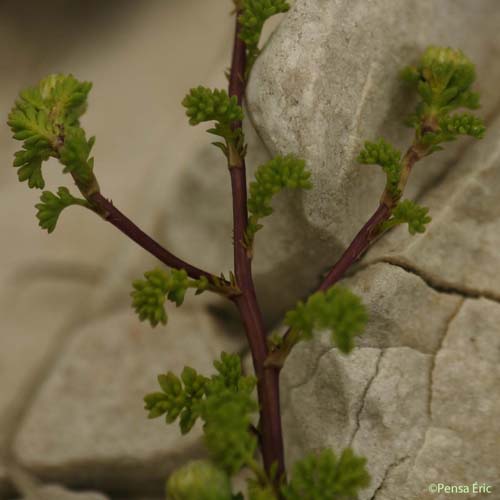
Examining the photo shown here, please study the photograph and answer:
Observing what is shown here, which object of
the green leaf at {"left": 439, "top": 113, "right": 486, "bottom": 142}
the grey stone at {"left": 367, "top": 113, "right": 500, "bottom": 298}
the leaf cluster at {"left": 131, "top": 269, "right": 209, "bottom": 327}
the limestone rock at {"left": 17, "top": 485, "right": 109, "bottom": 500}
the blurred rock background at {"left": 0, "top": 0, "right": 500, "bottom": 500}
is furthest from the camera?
the limestone rock at {"left": 17, "top": 485, "right": 109, "bottom": 500}

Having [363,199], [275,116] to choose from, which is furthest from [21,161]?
[363,199]

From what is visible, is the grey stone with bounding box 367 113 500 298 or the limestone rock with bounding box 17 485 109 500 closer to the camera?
the grey stone with bounding box 367 113 500 298

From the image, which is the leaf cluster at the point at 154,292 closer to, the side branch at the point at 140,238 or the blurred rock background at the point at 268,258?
the side branch at the point at 140,238

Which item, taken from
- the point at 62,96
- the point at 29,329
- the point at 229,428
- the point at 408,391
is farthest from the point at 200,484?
the point at 29,329

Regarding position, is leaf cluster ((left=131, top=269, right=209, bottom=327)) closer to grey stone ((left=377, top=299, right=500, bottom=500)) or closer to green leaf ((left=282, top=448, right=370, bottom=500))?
green leaf ((left=282, top=448, right=370, bottom=500))

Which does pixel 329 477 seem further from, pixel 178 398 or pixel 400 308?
pixel 400 308

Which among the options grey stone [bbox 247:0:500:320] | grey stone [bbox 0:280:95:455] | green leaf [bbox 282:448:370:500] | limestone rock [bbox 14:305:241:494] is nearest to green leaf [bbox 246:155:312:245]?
grey stone [bbox 247:0:500:320]

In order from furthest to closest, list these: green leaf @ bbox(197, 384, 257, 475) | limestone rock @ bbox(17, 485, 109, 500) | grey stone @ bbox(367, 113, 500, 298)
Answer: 1. limestone rock @ bbox(17, 485, 109, 500)
2. grey stone @ bbox(367, 113, 500, 298)
3. green leaf @ bbox(197, 384, 257, 475)
